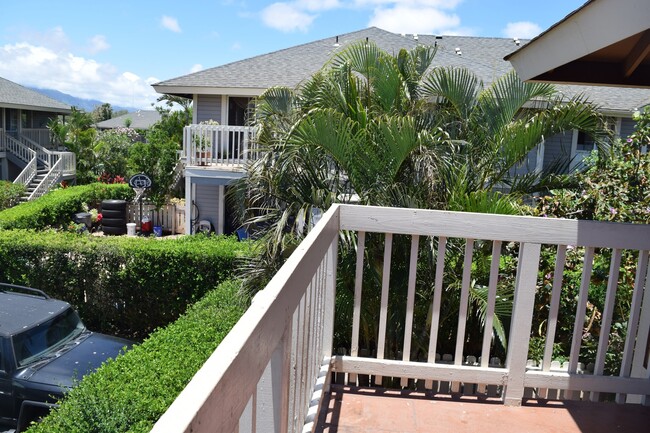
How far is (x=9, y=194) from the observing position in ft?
67.1

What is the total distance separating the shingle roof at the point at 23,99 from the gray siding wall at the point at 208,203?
44.8ft

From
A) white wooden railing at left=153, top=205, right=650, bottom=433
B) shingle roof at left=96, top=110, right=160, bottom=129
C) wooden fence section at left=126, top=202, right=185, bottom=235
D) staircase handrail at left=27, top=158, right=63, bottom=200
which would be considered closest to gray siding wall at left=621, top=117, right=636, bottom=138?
wooden fence section at left=126, top=202, right=185, bottom=235

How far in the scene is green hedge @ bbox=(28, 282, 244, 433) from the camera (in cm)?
435

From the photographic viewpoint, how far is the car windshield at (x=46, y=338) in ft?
21.3

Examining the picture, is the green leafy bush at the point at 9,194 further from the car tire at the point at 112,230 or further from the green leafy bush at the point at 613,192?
the green leafy bush at the point at 613,192

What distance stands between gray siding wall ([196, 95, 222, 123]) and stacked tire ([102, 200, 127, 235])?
172 inches

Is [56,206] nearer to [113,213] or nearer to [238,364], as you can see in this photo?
[113,213]

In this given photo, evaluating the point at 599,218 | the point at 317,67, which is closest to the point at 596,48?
the point at 599,218

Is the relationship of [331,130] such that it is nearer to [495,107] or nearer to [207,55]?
[495,107]

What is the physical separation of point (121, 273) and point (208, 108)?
7.17 meters

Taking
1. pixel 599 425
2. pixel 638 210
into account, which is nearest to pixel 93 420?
pixel 599 425

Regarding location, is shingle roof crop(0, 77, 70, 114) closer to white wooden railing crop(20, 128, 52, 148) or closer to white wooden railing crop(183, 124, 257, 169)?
white wooden railing crop(20, 128, 52, 148)

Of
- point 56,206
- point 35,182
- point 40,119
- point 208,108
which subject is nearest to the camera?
point 208,108

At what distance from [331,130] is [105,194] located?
18.1m
